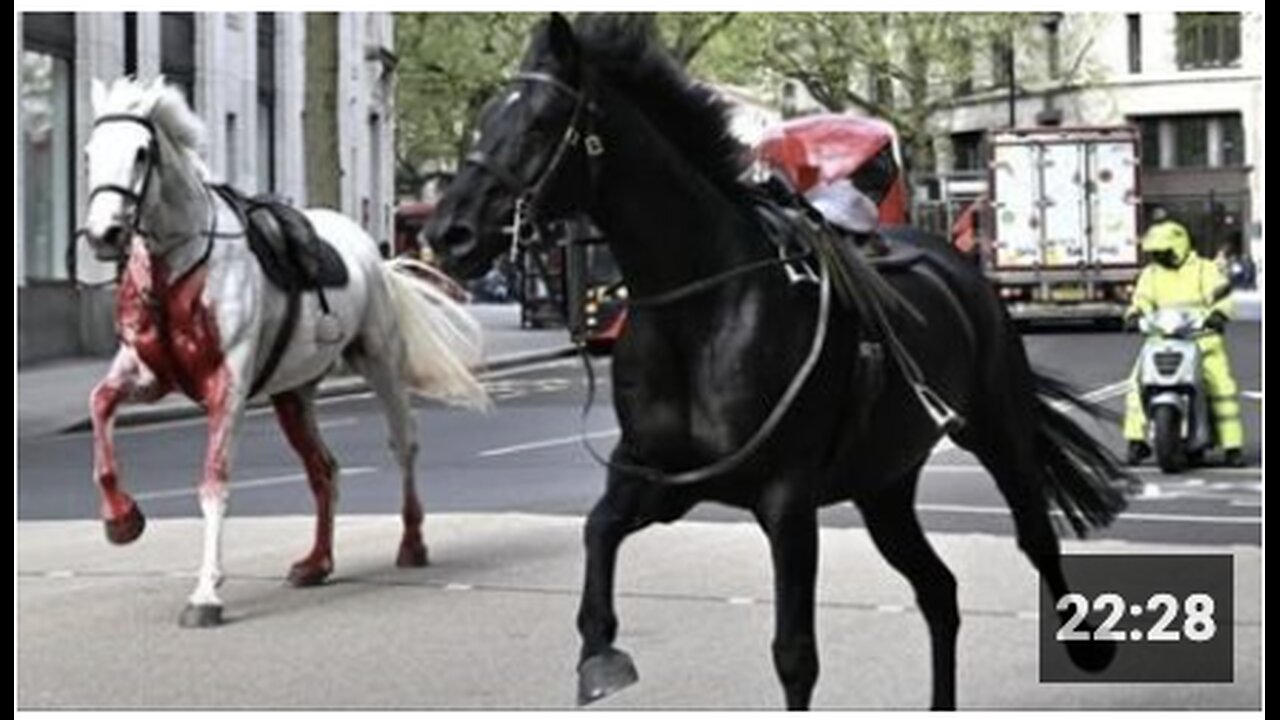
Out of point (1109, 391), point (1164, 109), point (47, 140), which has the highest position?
point (1164, 109)

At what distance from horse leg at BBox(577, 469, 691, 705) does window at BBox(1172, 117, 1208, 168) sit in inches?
2829

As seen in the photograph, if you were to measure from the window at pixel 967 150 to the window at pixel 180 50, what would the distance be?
4303 centimetres

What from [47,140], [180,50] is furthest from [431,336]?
[180,50]

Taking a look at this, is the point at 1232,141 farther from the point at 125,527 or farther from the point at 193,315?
the point at 125,527

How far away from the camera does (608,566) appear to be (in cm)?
574

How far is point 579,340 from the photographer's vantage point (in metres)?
6.11

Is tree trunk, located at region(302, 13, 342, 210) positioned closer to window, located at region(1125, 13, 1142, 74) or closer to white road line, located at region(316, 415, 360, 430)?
white road line, located at region(316, 415, 360, 430)

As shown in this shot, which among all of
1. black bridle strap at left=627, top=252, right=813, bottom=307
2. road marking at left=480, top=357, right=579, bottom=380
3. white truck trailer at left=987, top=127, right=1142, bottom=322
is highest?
white truck trailer at left=987, top=127, right=1142, bottom=322

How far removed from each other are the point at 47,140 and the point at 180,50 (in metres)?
3.90

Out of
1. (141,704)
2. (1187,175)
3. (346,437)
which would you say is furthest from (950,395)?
(1187,175)

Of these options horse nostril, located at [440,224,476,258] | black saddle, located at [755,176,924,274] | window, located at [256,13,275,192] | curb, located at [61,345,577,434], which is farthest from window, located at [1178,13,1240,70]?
horse nostril, located at [440,224,476,258]

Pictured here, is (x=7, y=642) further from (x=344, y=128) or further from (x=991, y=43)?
(x=991, y=43)

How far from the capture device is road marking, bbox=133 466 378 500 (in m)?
14.6

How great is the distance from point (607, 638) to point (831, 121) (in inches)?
224
